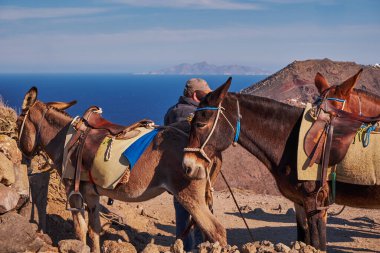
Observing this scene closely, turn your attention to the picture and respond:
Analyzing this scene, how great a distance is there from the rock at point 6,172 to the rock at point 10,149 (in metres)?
0.46

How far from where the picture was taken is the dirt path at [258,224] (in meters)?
8.53

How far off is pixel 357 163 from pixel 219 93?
5.23 feet

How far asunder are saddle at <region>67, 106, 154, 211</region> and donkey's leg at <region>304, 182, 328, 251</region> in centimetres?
219

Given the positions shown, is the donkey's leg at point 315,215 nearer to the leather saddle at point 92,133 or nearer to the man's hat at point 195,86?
the man's hat at point 195,86

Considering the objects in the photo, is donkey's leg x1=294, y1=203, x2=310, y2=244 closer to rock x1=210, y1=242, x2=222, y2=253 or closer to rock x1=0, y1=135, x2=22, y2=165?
rock x1=210, y1=242, x2=222, y2=253

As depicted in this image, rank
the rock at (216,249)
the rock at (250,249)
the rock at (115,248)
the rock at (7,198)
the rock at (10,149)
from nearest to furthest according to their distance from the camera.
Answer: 1. the rock at (216,249)
2. the rock at (250,249)
3. the rock at (115,248)
4. the rock at (7,198)
5. the rock at (10,149)

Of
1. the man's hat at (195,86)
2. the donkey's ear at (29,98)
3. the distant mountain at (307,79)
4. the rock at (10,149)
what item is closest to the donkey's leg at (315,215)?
the man's hat at (195,86)

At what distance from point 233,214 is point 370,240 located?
2.93 meters

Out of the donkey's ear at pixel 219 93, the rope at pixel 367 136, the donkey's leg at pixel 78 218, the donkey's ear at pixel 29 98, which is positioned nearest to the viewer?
the donkey's ear at pixel 219 93

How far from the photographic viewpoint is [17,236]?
6.09 metres

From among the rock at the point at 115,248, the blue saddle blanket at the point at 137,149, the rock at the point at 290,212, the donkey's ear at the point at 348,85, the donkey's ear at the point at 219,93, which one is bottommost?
the rock at the point at 290,212

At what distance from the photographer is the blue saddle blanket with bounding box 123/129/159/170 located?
616 centimetres

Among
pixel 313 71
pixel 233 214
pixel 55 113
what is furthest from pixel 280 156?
pixel 313 71

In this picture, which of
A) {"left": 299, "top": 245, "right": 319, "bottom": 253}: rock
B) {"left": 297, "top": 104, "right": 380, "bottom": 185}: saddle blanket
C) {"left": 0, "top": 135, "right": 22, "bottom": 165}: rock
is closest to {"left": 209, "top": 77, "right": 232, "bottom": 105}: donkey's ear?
{"left": 297, "top": 104, "right": 380, "bottom": 185}: saddle blanket
